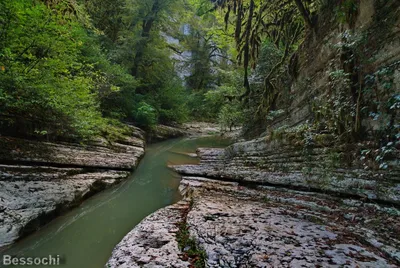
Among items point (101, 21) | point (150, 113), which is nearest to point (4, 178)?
point (150, 113)

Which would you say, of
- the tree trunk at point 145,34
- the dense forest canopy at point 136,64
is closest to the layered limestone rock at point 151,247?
the dense forest canopy at point 136,64

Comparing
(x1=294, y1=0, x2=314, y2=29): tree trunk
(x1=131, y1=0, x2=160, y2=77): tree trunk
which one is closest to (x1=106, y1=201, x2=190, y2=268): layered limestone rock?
(x1=294, y1=0, x2=314, y2=29): tree trunk

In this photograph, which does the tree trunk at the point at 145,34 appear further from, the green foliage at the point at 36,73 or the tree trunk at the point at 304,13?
the tree trunk at the point at 304,13

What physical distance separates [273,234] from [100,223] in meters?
3.00

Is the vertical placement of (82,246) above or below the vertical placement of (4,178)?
below

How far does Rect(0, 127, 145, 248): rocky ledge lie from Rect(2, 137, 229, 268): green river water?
18cm

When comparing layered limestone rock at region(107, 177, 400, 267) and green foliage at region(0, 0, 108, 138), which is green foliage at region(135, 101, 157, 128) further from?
layered limestone rock at region(107, 177, 400, 267)

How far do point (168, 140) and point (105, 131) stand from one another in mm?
7396

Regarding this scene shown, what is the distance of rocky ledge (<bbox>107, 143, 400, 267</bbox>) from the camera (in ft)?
7.43

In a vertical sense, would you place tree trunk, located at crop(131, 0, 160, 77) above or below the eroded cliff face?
above

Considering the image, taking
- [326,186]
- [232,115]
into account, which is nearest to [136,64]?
[232,115]

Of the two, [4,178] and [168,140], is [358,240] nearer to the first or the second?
[4,178]

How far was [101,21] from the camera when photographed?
16078 millimetres

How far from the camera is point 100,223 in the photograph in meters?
4.13
